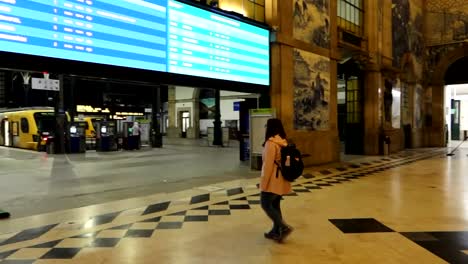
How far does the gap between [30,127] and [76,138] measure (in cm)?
436

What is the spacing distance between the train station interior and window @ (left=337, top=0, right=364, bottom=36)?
0.08m

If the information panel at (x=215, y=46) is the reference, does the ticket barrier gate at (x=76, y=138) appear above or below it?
below

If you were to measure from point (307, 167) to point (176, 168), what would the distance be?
3.91 metres

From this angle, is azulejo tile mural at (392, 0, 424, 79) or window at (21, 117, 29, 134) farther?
window at (21, 117, 29, 134)

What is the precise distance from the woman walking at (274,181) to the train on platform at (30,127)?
17.0 m

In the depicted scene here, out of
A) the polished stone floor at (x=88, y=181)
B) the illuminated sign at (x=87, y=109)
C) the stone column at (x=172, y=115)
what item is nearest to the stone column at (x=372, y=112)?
the polished stone floor at (x=88, y=181)

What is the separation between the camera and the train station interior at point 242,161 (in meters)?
4.28

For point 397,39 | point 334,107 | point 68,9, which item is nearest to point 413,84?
point 397,39

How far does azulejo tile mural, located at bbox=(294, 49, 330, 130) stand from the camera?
11.2 m

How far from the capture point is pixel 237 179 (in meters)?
8.99

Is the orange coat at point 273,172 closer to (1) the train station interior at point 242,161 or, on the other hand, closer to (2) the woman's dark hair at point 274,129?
(2) the woman's dark hair at point 274,129

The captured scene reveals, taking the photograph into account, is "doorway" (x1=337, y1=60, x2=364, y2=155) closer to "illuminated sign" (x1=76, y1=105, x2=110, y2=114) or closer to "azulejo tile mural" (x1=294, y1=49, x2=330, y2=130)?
"azulejo tile mural" (x1=294, y1=49, x2=330, y2=130)

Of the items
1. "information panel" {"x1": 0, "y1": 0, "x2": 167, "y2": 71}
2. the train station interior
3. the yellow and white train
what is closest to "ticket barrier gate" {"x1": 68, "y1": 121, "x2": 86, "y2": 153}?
the train station interior

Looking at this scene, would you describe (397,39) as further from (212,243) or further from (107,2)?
(212,243)
